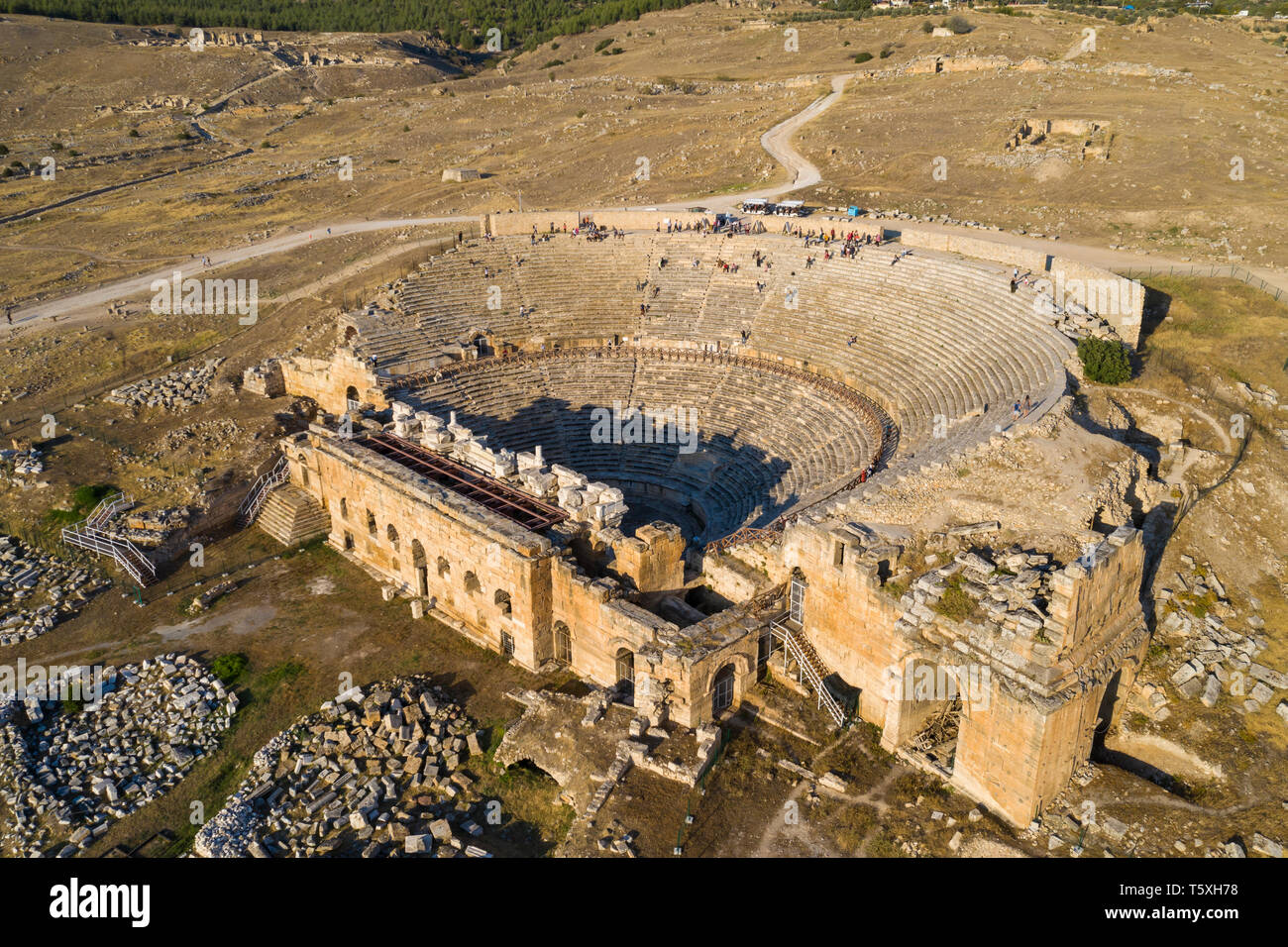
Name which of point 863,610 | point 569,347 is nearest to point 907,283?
point 569,347

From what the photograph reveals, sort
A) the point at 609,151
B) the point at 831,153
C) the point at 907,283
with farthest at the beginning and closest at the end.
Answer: the point at 609,151
the point at 831,153
the point at 907,283

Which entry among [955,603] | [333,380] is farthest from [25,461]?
[955,603]

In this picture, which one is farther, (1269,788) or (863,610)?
(863,610)

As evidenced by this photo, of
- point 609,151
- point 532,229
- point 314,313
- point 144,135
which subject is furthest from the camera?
point 144,135

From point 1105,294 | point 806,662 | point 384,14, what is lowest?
point 806,662

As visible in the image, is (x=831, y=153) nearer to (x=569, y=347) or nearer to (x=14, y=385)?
(x=569, y=347)

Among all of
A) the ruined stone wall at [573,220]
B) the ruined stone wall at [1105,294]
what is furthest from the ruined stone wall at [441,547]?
the ruined stone wall at [1105,294]

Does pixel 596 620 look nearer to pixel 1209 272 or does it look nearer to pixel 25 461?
pixel 25 461
